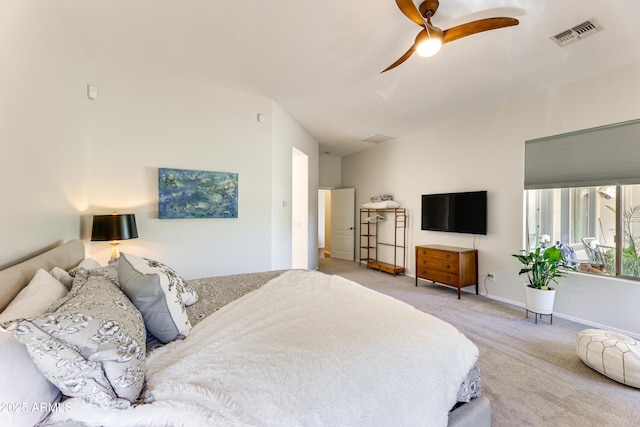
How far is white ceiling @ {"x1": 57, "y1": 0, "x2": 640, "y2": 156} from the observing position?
2.04 metres

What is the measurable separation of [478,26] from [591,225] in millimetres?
2841

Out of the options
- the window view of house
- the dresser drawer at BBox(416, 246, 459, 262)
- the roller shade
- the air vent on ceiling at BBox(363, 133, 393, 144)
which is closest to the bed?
the dresser drawer at BBox(416, 246, 459, 262)

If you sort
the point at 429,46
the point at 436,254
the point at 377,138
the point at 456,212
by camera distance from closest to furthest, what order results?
the point at 429,46, the point at 436,254, the point at 456,212, the point at 377,138

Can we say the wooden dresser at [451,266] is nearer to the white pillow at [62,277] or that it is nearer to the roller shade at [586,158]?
the roller shade at [586,158]

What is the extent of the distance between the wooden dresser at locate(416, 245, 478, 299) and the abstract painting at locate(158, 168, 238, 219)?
10.1ft

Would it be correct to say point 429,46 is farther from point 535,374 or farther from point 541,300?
point 541,300

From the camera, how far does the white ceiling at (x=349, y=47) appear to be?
2043 mm

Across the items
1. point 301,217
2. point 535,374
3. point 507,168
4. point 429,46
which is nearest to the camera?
point 429,46

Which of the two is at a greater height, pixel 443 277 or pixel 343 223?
pixel 343 223

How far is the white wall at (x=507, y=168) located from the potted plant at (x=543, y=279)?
36cm

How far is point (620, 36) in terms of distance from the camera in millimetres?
2328

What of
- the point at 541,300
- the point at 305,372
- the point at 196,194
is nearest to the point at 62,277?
the point at 305,372

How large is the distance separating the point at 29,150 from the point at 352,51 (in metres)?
2.51

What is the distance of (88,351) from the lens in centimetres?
83
